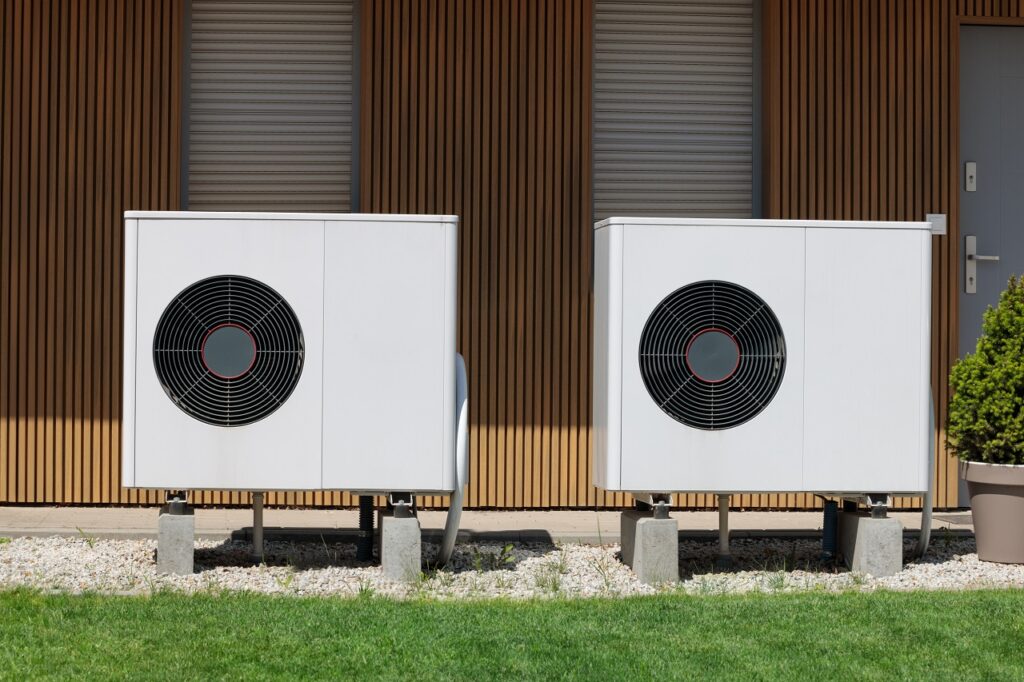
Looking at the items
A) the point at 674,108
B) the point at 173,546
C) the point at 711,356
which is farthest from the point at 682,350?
the point at 674,108

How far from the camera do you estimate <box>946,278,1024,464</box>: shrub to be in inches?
268

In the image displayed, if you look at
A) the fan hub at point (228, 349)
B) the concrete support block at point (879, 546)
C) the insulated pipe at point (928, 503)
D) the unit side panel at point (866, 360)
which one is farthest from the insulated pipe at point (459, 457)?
the insulated pipe at point (928, 503)

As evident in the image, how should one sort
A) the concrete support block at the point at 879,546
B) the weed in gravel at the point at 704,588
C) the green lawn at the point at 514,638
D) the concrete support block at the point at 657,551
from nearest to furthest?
1. the green lawn at the point at 514,638
2. the weed in gravel at the point at 704,588
3. the concrete support block at the point at 657,551
4. the concrete support block at the point at 879,546

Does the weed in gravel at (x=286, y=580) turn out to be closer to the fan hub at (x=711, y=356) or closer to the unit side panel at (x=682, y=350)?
the unit side panel at (x=682, y=350)

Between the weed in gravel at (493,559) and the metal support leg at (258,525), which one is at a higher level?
the metal support leg at (258,525)

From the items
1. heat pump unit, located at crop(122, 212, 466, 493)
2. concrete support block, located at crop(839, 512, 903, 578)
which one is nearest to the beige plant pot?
concrete support block, located at crop(839, 512, 903, 578)

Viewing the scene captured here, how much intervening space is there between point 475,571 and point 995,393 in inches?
109

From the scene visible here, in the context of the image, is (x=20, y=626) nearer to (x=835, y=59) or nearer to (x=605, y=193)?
(x=605, y=193)

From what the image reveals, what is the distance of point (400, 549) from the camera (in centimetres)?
636

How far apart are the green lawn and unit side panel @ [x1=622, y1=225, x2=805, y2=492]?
80cm

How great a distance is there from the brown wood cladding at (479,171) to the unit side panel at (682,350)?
2.41 m

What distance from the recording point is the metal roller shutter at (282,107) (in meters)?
8.92

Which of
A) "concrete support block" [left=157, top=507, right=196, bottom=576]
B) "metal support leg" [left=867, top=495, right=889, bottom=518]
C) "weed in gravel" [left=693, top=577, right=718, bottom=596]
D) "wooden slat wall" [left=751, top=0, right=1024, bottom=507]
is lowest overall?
"weed in gravel" [left=693, top=577, right=718, bottom=596]

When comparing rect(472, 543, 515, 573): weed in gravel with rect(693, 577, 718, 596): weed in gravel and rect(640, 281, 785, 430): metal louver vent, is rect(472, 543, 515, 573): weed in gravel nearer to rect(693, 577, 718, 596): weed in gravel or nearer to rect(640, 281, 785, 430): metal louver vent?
rect(693, 577, 718, 596): weed in gravel
